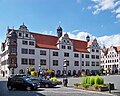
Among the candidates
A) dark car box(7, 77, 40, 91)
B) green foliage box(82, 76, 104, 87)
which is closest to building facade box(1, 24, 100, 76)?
dark car box(7, 77, 40, 91)

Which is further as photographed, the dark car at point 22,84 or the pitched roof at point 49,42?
the pitched roof at point 49,42

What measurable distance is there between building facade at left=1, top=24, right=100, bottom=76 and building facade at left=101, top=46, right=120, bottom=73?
19934 mm

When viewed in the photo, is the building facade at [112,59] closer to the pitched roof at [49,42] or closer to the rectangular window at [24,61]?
the pitched roof at [49,42]

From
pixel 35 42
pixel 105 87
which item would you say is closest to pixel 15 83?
pixel 105 87

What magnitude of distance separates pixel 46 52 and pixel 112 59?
49.8 meters

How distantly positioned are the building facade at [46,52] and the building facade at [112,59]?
19.9 meters

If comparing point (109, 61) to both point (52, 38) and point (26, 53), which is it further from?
point (26, 53)

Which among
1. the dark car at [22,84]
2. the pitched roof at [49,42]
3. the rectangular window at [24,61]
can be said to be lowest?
the dark car at [22,84]

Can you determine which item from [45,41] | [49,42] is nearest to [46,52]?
[45,41]

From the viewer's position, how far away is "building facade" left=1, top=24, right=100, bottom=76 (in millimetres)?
73000

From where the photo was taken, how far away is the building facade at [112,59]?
115m

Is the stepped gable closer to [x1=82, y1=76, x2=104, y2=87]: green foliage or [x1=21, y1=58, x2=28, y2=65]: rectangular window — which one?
[x1=21, y1=58, x2=28, y2=65]: rectangular window

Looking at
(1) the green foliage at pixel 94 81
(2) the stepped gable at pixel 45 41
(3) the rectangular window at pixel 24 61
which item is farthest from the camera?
(2) the stepped gable at pixel 45 41

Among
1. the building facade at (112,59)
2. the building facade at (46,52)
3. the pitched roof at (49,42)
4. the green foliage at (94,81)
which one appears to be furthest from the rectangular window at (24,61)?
the building facade at (112,59)
